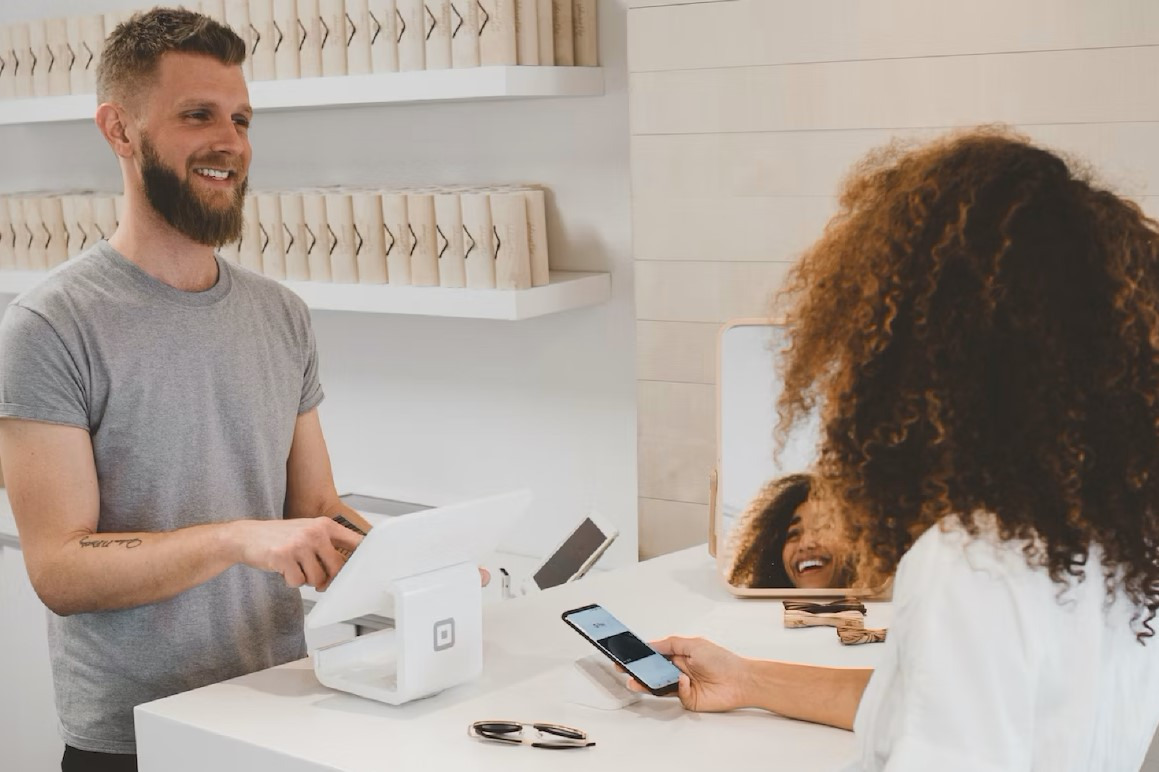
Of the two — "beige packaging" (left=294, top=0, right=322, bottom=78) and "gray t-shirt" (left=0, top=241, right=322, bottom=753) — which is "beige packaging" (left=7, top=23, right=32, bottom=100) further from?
"gray t-shirt" (left=0, top=241, right=322, bottom=753)

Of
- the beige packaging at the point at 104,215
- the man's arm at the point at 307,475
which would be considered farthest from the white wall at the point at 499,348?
the man's arm at the point at 307,475

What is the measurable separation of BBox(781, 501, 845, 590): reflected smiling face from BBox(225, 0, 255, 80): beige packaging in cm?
168

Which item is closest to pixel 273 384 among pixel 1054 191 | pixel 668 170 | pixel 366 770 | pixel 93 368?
pixel 93 368

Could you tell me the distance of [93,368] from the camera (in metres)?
1.63

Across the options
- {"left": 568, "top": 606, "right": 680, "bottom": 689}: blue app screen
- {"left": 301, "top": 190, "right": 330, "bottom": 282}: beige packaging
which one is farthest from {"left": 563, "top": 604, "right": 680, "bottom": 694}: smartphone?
{"left": 301, "top": 190, "right": 330, "bottom": 282}: beige packaging

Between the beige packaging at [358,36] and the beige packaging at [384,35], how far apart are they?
12mm

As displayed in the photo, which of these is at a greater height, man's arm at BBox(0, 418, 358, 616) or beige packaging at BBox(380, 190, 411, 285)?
beige packaging at BBox(380, 190, 411, 285)

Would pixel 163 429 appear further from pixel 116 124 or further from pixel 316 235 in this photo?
pixel 316 235

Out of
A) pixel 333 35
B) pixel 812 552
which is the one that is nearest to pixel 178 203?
pixel 812 552

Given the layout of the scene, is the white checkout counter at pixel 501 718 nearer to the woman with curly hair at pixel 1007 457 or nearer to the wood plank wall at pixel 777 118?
the woman with curly hair at pixel 1007 457

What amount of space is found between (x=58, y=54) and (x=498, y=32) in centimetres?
137

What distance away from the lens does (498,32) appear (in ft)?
8.15

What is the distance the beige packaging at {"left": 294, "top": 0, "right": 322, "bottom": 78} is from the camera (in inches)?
109

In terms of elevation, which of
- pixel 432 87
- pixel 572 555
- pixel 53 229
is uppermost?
pixel 432 87
